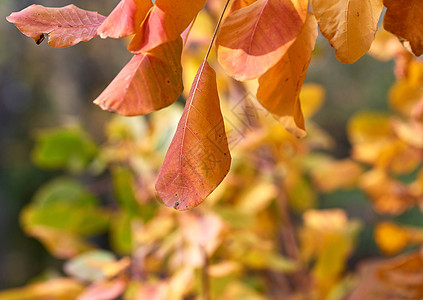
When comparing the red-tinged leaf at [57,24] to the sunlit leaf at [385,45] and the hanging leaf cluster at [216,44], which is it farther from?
the sunlit leaf at [385,45]

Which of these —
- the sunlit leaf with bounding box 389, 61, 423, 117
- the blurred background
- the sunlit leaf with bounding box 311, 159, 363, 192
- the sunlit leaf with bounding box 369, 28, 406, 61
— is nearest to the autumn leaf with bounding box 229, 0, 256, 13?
the sunlit leaf with bounding box 369, 28, 406, 61

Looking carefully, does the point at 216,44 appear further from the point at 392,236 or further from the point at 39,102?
the point at 39,102

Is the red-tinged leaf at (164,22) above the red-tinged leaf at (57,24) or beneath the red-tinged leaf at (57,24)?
beneath

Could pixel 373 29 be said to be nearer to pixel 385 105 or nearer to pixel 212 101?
pixel 212 101

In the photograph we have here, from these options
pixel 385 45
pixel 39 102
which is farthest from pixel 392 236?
pixel 39 102

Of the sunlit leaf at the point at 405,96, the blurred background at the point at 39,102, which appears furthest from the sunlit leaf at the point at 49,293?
the blurred background at the point at 39,102
